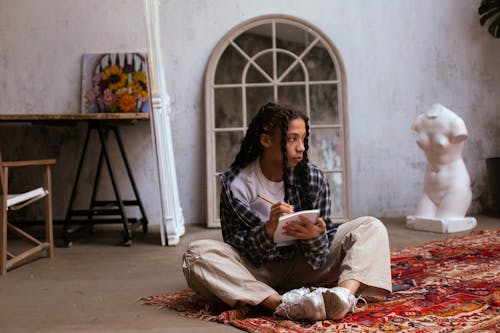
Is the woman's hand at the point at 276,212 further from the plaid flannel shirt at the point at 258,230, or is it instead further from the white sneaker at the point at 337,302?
the white sneaker at the point at 337,302

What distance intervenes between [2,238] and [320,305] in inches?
81.1

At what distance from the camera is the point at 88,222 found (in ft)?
13.8

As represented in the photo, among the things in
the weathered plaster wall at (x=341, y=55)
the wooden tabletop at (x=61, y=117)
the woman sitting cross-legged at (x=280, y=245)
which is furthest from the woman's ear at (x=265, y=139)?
the weathered plaster wall at (x=341, y=55)

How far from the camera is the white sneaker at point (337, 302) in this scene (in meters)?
1.87

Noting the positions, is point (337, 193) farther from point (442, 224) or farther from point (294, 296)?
point (294, 296)

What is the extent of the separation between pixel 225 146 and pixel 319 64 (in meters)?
1.11

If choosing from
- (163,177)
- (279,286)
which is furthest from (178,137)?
(279,286)

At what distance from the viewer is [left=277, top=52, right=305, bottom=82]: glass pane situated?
4840 millimetres

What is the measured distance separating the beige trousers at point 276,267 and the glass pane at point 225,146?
102 inches

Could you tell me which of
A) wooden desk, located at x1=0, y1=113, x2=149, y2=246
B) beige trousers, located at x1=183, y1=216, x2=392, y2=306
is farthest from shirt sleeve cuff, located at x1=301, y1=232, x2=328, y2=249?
wooden desk, located at x1=0, y1=113, x2=149, y2=246

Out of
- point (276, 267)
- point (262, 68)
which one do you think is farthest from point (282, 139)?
point (262, 68)

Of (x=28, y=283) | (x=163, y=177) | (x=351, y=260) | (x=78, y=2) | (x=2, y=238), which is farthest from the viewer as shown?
(x=78, y=2)

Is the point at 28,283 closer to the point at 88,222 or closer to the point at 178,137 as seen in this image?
the point at 88,222

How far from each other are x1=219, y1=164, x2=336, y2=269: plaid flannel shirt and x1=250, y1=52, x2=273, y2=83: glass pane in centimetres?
274
